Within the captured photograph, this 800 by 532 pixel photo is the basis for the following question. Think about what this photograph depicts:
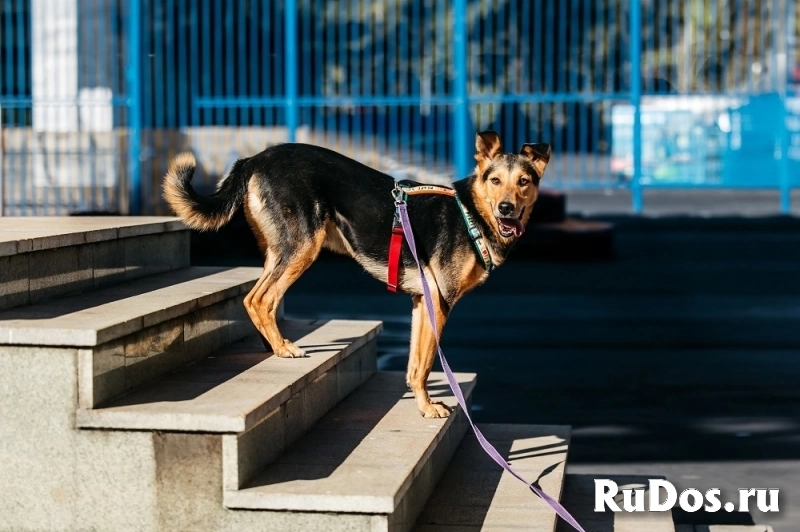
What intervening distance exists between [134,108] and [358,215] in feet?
36.4

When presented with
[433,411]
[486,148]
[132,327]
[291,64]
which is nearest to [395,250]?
[486,148]

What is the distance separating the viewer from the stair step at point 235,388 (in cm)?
421

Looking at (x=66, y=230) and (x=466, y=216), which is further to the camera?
(x=66, y=230)

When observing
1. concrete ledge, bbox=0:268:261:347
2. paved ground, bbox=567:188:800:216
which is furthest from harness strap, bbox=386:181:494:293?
paved ground, bbox=567:188:800:216

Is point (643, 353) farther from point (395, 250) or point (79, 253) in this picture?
point (79, 253)

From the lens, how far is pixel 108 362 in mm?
4414

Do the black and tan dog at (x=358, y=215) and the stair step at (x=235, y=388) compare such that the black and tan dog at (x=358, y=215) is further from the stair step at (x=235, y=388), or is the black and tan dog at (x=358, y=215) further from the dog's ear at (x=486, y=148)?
the stair step at (x=235, y=388)

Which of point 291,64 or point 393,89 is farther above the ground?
point 291,64

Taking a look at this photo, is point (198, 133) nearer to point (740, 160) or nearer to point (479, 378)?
point (740, 160)

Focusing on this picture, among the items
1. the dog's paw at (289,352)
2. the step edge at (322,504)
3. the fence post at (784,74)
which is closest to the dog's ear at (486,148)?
the dog's paw at (289,352)

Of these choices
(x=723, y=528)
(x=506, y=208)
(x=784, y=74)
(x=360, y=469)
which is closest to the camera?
(x=360, y=469)

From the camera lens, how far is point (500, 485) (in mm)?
5270

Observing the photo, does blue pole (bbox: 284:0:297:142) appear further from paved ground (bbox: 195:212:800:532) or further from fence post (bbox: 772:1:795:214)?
fence post (bbox: 772:1:795:214)

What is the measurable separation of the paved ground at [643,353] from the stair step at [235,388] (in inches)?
55.7
